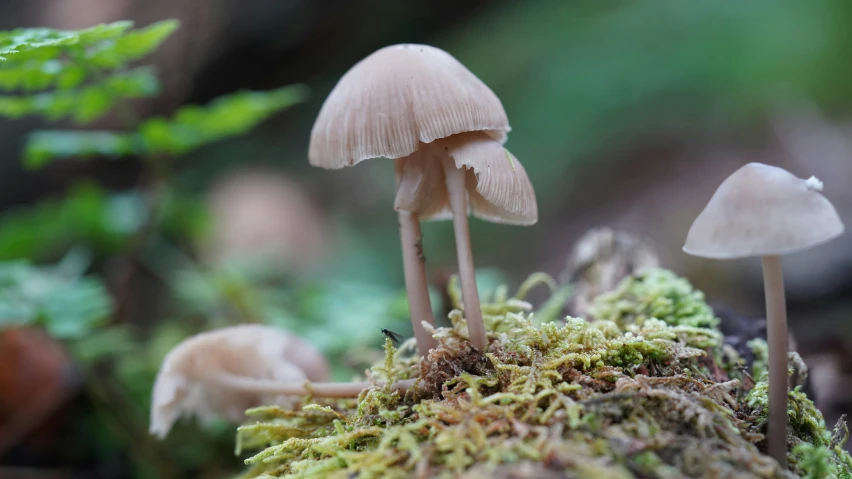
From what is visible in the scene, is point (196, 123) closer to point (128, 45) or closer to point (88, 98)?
point (88, 98)

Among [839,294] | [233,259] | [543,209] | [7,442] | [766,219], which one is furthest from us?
[543,209]

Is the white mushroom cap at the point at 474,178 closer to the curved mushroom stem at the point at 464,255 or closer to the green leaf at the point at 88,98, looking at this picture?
the curved mushroom stem at the point at 464,255

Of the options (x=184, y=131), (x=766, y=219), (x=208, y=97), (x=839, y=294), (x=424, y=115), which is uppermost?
(x=208, y=97)

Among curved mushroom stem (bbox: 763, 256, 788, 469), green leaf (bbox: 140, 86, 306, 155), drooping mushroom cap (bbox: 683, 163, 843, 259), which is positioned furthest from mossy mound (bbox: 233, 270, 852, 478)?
green leaf (bbox: 140, 86, 306, 155)

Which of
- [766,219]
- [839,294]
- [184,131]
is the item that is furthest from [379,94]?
[839,294]

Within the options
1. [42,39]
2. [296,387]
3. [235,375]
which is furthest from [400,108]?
[235,375]

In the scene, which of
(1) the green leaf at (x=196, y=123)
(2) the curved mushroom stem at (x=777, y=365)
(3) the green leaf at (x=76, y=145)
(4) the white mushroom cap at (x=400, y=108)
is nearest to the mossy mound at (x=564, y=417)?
(2) the curved mushroom stem at (x=777, y=365)

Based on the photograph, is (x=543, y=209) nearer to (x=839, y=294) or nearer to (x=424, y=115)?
(x=839, y=294)

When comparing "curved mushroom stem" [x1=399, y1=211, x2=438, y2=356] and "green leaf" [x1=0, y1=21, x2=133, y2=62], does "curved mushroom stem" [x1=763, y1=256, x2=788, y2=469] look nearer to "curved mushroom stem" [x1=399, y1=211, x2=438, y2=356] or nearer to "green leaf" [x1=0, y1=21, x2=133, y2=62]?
"curved mushroom stem" [x1=399, y1=211, x2=438, y2=356]
